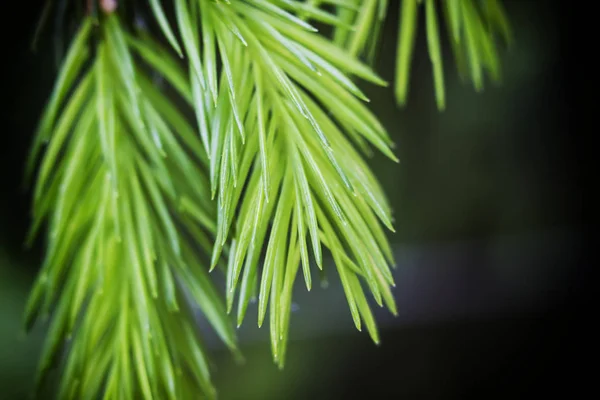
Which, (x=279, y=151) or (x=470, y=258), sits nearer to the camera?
(x=279, y=151)

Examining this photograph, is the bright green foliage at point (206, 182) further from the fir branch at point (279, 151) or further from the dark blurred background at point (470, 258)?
the dark blurred background at point (470, 258)

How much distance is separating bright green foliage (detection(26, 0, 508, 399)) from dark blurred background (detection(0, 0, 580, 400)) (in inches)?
19.2

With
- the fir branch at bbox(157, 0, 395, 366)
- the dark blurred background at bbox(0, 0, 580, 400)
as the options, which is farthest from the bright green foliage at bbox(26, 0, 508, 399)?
the dark blurred background at bbox(0, 0, 580, 400)

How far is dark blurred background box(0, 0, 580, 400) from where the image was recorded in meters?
0.94

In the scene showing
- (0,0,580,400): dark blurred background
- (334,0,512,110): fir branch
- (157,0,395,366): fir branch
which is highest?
(334,0,512,110): fir branch

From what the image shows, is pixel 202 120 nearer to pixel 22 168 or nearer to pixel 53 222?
pixel 53 222

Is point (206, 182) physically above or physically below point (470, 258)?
above

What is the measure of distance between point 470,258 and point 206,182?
0.83 meters

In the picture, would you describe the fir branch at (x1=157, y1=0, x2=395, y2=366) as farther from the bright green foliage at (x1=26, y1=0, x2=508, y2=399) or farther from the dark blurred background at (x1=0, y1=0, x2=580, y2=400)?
the dark blurred background at (x1=0, y1=0, x2=580, y2=400)

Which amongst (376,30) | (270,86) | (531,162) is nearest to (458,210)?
(531,162)

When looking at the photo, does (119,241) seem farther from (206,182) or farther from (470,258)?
(470,258)

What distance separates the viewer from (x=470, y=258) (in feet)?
3.68

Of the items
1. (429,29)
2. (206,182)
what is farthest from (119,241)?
(429,29)

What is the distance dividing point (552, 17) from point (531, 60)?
71 mm
